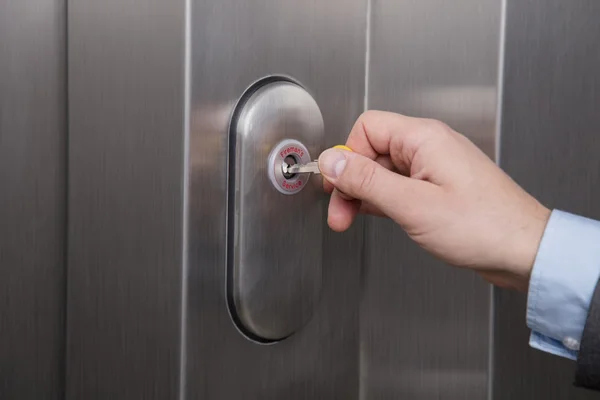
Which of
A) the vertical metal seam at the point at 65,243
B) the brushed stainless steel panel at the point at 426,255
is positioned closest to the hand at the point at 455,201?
the brushed stainless steel panel at the point at 426,255

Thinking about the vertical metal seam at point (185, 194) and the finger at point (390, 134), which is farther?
the finger at point (390, 134)

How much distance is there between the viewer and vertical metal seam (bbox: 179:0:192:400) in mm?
425

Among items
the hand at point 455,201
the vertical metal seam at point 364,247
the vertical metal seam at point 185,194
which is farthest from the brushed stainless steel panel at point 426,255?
the vertical metal seam at point 185,194

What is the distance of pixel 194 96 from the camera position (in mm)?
431

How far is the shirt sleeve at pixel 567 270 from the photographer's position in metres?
0.50

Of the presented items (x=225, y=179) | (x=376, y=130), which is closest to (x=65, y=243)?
(x=225, y=179)

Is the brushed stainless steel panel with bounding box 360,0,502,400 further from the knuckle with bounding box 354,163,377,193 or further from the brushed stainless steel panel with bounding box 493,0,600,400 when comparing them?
the knuckle with bounding box 354,163,377,193

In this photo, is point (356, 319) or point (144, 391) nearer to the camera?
point (144, 391)

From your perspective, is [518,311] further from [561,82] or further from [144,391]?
[144,391]

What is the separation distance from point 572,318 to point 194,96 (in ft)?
1.16

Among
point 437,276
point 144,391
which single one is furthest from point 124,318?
point 437,276

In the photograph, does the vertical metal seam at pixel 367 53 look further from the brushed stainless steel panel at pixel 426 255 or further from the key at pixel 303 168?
the key at pixel 303 168

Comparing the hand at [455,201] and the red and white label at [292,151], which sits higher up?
the red and white label at [292,151]

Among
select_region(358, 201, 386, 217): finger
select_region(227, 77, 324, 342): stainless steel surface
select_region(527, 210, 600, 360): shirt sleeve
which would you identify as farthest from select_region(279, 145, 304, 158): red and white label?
select_region(527, 210, 600, 360): shirt sleeve
